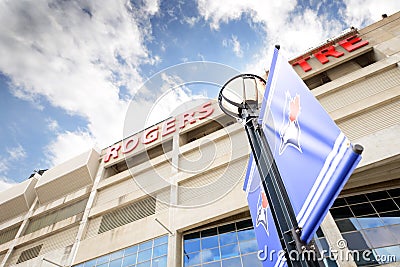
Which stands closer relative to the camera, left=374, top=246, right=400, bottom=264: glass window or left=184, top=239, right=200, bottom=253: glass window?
left=374, top=246, right=400, bottom=264: glass window

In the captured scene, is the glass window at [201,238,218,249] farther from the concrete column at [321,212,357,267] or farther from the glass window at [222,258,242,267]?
the concrete column at [321,212,357,267]

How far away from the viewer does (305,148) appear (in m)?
2.48

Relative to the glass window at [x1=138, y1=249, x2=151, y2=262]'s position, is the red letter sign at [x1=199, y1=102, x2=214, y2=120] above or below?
above

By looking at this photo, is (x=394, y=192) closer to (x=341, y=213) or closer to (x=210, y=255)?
(x=341, y=213)

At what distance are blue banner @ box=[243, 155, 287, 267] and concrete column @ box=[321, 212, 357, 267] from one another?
5.02 metres

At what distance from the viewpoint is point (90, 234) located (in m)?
14.7

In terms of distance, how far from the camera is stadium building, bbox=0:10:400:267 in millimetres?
9281

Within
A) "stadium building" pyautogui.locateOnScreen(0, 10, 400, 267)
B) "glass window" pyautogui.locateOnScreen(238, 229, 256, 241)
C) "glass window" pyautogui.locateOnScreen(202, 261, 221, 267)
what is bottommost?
"glass window" pyautogui.locateOnScreen(202, 261, 221, 267)

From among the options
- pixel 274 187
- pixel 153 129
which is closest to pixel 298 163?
Result: pixel 274 187

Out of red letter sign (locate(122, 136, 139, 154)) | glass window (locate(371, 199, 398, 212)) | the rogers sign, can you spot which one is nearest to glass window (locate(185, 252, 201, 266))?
glass window (locate(371, 199, 398, 212))

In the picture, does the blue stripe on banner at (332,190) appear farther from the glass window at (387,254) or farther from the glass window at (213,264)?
the glass window at (213,264)

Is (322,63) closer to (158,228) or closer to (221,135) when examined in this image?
(221,135)

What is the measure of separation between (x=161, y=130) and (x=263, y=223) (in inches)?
608

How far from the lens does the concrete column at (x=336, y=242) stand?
7.42m
